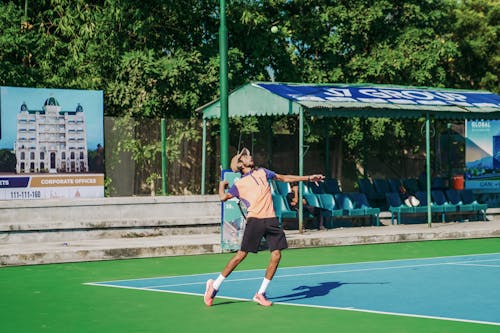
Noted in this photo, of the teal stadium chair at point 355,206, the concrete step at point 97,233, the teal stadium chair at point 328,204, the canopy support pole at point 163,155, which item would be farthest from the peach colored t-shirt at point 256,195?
the teal stadium chair at point 355,206

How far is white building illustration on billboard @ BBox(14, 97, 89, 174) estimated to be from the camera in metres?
21.1

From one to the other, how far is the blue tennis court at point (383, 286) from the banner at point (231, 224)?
8.43 ft

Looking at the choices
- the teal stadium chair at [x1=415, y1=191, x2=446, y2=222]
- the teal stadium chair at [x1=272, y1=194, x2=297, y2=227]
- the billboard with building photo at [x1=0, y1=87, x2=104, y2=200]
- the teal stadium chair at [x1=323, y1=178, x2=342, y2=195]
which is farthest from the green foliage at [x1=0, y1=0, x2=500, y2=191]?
the teal stadium chair at [x1=415, y1=191, x2=446, y2=222]

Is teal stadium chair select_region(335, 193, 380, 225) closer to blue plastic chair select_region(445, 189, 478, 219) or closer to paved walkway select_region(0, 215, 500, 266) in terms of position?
paved walkway select_region(0, 215, 500, 266)

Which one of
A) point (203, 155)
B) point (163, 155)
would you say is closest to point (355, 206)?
point (203, 155)

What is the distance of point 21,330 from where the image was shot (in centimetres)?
1033

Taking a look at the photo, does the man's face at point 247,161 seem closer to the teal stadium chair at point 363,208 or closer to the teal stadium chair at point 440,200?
the teal stadium chair at point 363,208

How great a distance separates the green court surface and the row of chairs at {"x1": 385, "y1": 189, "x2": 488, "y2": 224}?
9535 mm

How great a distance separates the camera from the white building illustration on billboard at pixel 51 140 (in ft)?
69.2

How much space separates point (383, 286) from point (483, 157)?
50.5ft

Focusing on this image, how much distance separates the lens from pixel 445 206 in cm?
2602

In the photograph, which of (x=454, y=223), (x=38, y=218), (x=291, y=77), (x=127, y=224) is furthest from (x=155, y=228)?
(x=291, y=77)

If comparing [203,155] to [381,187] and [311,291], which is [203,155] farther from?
[311,291]

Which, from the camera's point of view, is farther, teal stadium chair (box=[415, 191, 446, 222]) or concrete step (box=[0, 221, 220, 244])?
teal stadium chair (box=[415, 191, 446, 222])
